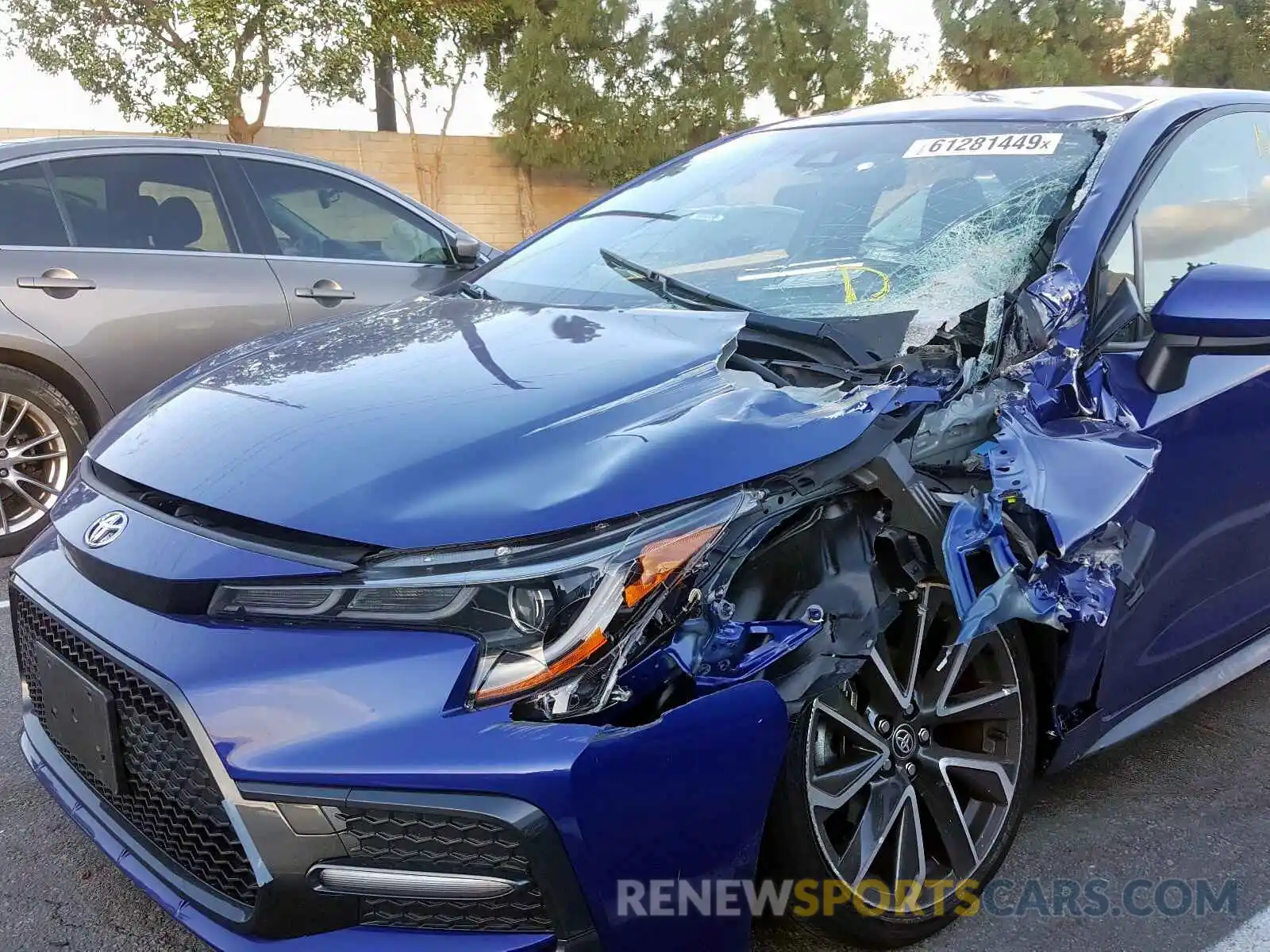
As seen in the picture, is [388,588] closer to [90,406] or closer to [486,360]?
[486,360]

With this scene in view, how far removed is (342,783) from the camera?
4.81ft

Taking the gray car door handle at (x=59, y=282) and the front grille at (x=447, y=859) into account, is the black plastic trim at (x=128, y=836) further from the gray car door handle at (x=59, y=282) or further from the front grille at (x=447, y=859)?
the gray car door handle at (x=59, y=282)

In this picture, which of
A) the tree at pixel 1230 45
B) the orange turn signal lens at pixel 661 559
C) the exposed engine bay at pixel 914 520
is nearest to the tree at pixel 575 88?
the tree at pixel 1230 45

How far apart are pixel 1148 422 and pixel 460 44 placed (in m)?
18.6

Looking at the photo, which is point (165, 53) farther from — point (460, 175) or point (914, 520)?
point (914, 520)

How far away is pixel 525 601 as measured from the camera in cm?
158

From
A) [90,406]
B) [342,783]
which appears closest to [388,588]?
[342,783]

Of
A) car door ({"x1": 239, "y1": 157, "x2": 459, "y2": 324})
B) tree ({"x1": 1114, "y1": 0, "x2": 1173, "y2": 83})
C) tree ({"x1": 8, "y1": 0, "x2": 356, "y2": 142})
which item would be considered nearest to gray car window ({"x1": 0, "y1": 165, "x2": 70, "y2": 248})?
car door ({"x1": 239, "y1": 157, "x2": 459, "y2": 324})

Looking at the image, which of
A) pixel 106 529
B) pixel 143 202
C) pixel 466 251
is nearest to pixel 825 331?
pixel 106 529

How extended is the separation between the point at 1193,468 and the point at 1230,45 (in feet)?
91.6

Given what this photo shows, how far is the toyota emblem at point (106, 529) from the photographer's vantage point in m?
1.85

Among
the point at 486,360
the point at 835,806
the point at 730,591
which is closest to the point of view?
the point at 730,591

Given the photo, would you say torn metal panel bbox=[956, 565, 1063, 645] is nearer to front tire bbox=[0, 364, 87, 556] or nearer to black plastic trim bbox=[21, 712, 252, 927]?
black plastic trim bbox=[21, 712, 252, 927]

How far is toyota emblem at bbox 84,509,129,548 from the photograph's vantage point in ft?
6.06
